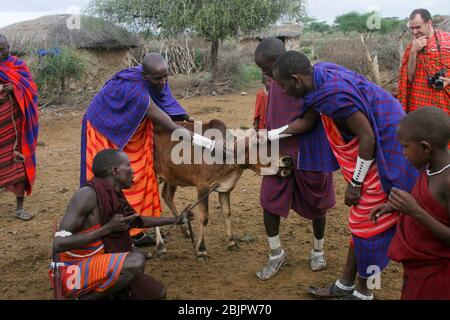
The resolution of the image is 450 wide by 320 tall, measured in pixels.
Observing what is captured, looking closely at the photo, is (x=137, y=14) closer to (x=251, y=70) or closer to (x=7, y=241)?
(x=251, y=70)

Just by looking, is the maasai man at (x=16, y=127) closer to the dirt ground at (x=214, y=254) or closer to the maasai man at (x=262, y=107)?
the dirt ground at (x=214, y=254)

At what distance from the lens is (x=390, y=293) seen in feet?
12.8

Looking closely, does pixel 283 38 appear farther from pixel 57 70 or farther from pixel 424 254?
pixel 424 254

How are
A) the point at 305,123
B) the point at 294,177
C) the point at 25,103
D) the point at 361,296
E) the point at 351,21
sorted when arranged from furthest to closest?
1. the point at 351,21
2. the point at 25,103
3. the point at 294,177
4. the point at 305,123
5. the point at 361,296

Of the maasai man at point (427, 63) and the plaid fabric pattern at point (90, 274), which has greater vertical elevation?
the maasai man at point (427, 63)

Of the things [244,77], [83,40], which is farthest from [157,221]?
[83,40]

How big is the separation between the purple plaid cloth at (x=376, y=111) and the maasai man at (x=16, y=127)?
401 cm

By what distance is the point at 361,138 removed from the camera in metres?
3.18

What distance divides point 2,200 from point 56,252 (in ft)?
13.6

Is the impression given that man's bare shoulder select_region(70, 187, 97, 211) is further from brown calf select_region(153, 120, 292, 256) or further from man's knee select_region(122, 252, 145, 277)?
brown calf select_region(153, 120, 292, 256)

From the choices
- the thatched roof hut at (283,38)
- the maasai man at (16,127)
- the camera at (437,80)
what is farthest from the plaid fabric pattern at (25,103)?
the thatched roof hut at (283,38)

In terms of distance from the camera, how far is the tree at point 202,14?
A: 15.2 m

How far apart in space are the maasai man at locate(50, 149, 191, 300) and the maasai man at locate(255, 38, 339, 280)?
132 centimetres

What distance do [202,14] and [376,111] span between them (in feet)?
41.7
